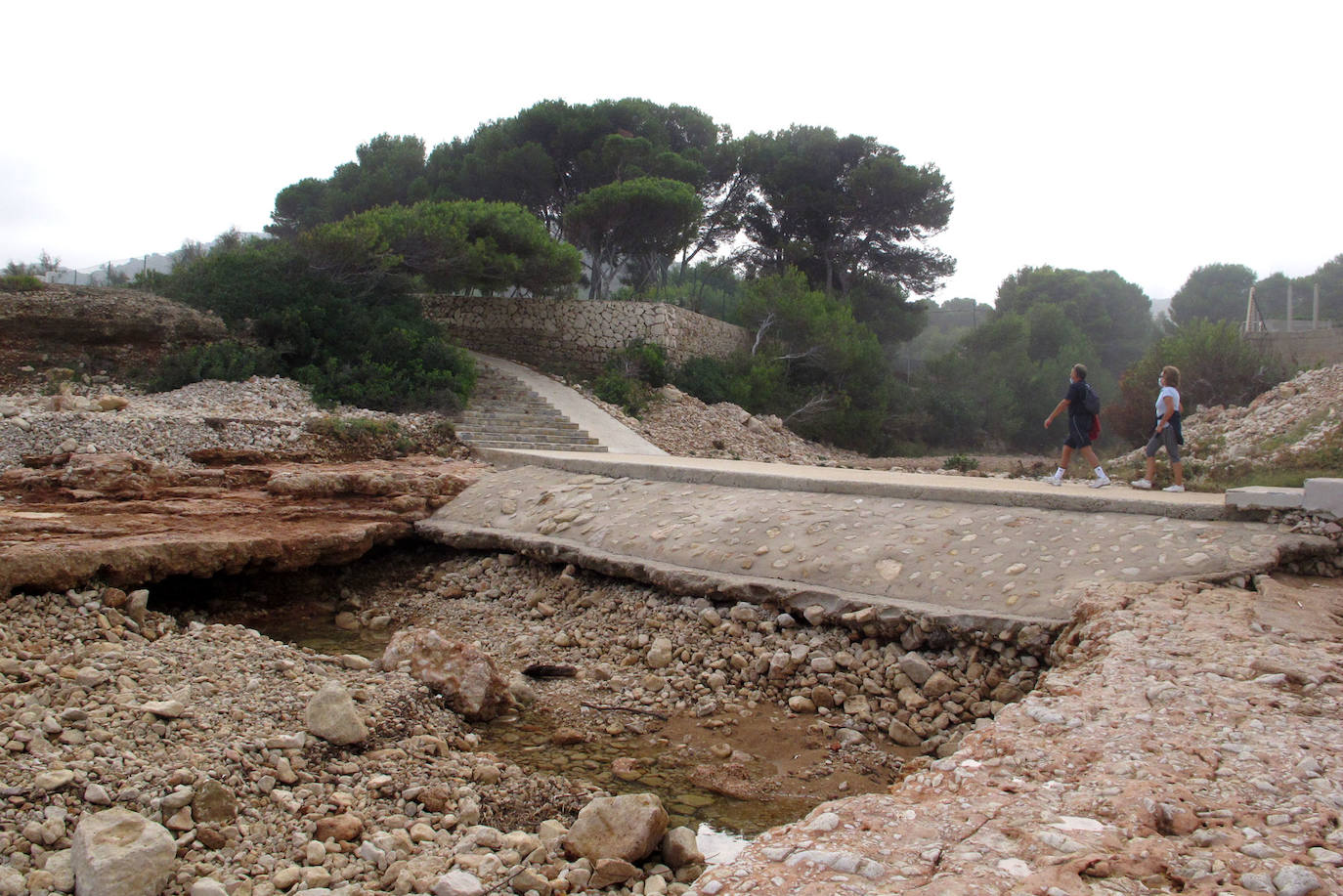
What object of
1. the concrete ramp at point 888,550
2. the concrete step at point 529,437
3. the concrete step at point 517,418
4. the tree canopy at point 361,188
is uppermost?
→ the tree canopy at point 361,188

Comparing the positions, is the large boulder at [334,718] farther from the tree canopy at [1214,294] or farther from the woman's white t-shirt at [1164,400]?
the tree canopy at [1214,294]

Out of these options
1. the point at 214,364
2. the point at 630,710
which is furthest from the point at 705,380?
the point at 630,710

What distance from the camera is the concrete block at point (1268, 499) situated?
584 cm

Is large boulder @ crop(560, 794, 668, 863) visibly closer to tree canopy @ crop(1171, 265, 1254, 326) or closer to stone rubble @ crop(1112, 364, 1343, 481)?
stone rubble @ crop(1112, 364, 1343, 481)

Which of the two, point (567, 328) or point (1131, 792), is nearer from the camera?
point (1131, 792)

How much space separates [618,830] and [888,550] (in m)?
3.47

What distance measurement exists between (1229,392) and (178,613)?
818 inches

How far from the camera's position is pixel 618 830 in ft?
11.6

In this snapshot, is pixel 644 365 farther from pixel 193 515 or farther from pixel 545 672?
pixel 545 672

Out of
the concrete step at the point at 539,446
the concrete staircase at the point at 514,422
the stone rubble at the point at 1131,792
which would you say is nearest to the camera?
the stone rubble at the point at 1131,792

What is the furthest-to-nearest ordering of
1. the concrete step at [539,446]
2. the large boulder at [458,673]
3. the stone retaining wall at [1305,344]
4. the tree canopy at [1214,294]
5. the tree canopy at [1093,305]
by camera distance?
the tree canopy at [1214,294], the tree canopy at [1093,305], the stone retaining wall at [1305,344], the concrete step at [539,446], the large boulder at [458,673]

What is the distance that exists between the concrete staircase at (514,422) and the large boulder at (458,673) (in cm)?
686

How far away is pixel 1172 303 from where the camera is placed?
165 ft

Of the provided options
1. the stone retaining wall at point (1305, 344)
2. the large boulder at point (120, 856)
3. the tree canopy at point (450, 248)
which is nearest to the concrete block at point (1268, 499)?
the large boulder at point (120, 856)
